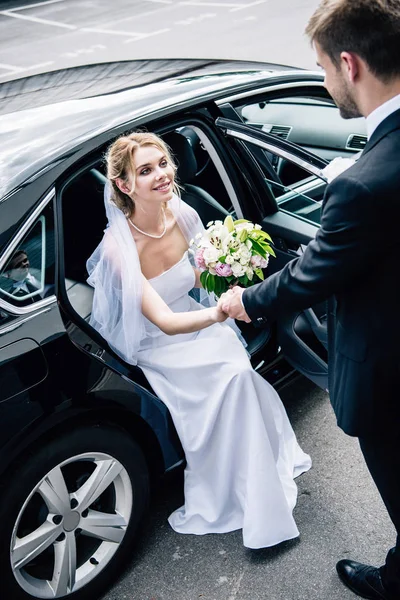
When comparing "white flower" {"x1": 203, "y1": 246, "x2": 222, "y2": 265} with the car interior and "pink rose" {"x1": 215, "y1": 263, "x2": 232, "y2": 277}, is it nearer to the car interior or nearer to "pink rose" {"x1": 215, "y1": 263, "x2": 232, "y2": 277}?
"pink rose" {"x1": 215, "y1": 263, "x2": 232, "y2": 277}

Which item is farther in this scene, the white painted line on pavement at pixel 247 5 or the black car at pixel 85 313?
the white painted line on pavement at pixel 247 5

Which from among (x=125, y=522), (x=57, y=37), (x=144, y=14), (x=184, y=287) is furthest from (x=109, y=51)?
(x=125, y=522)

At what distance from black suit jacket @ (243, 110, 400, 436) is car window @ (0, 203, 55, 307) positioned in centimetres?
72

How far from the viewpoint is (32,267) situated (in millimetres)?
2486

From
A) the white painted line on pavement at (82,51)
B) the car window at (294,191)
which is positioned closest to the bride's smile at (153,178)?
the car window at (294,191)

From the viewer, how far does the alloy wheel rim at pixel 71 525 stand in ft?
8.08

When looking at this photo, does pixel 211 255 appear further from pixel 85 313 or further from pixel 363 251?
pixel 363 251

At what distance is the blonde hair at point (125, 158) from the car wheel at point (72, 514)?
0.95 m

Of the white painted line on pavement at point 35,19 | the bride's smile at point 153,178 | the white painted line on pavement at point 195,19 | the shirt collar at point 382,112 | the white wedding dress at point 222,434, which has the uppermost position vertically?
the white painted line on pavement at point 35,19

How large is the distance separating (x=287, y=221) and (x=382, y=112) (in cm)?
132

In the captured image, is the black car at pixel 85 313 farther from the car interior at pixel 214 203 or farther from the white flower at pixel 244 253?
the white flower at pixel 244 253

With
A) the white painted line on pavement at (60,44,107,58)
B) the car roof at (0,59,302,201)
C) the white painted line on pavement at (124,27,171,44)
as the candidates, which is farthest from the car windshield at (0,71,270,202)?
the white painted line on pavement at (124,27,171,44)

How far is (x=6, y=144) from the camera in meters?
2.78

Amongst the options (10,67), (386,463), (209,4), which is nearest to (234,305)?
(386,463)
